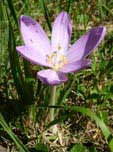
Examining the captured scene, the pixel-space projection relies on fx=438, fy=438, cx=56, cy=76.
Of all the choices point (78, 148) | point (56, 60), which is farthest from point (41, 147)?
point (56, 60)

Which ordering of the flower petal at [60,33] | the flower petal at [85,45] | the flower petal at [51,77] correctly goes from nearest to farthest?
the flower petal at [51,77] → the flower petal at [85,45] → the flower petal at [60,33]

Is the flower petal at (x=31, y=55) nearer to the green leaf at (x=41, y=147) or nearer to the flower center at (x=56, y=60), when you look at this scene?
the flower center at (x=56, y=60)

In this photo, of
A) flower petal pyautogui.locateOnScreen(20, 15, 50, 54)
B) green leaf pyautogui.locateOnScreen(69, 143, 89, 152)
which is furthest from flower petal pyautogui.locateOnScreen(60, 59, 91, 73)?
green leaf pyautogui.locateOnScreen(69, 143, 89, 152)

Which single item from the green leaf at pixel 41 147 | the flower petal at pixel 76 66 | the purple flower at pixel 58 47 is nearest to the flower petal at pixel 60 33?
the purple flower at pixel 58 47

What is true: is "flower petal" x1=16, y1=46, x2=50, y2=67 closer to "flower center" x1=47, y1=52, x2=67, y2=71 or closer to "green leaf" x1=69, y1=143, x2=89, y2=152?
"flower center" x1=47, y1=52, x2=67, y2=71

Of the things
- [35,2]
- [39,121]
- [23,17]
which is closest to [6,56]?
[39,121]
